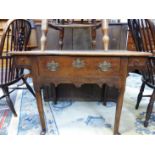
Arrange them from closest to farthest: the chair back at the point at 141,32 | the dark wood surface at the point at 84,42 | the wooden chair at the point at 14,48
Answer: the chair back at the point at 141,32 < the wooden chair at the point at 14,48 < the dark wood surface at the point at 84,42

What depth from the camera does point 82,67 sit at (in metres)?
1.23

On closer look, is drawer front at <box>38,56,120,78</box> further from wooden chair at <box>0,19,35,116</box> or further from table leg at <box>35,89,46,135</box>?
wooden chair at <box>0,19,35,116</box>

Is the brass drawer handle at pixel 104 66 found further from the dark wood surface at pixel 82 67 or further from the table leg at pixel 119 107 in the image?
the table leg at pixel 119 107

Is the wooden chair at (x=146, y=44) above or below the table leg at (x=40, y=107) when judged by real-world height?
above

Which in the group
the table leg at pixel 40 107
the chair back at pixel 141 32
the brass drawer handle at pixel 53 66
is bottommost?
the table leg at pixel 40 107

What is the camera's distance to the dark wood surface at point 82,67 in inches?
46.8

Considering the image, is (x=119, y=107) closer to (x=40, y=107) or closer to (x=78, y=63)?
(x=78, y=63)

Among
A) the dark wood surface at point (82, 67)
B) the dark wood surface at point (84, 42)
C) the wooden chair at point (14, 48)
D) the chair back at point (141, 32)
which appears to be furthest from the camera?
the dark wood surface at point (84, 42)

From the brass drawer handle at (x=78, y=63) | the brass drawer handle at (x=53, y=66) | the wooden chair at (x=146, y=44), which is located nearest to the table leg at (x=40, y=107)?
the brass drawer handle at (x=53, y=66)

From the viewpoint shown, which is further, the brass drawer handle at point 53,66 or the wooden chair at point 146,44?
the wooden chair at point 146,44

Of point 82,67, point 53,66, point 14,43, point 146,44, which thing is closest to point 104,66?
point 82,67

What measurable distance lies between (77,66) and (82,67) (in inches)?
1.4
